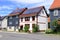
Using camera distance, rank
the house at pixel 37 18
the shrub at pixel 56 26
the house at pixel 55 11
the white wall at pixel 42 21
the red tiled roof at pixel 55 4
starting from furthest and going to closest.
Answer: the white wall at pixel 42 21
the house at pixel 37 18
the red tiled roof at pixel 55 4
the house at pixel 55 11
the shrub at pixel 56 26

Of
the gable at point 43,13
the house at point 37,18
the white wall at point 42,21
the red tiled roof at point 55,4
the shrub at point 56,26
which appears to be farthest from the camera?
the gable at point 43,13

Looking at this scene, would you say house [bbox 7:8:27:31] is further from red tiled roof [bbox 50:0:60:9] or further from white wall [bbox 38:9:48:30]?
red tiled roof [bbox 50:0:60:9]

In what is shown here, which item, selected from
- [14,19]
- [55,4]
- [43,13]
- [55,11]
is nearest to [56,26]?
[55,11]

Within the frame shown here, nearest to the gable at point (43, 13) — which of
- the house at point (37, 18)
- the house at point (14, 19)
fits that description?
the house at point (37, 18)

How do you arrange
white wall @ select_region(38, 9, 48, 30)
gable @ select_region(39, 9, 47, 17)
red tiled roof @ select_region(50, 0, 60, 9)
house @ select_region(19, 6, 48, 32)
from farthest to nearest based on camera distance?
1. gable @ select_region(39, 9, 47, 17)
2. white wall @ select_region(38, 9, 48, 30)
3. house @ select_region(19, 6, 48, 32)
4. red tiled roof @ select_region(50, 0, 60, 9)

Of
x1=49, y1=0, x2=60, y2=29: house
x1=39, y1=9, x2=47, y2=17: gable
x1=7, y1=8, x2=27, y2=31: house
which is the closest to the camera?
x1=49, y1=0, x2=60, y2=29: house

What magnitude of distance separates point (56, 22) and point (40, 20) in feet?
59.0

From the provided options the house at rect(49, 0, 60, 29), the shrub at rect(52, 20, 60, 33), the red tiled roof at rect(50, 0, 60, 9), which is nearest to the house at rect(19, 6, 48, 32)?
the red tiled roof at rect(50, 0, 60, 9)

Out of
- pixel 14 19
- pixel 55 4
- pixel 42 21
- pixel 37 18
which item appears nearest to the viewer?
pixel 55 4

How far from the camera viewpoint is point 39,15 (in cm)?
6544

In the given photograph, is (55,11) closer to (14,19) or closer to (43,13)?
(43,13)

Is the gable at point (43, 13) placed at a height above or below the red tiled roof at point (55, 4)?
below

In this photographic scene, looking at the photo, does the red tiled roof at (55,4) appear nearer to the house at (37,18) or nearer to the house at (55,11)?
the house at (55,11)

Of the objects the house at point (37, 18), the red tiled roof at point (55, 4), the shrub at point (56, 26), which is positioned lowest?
the shrub at point (56, 26)
